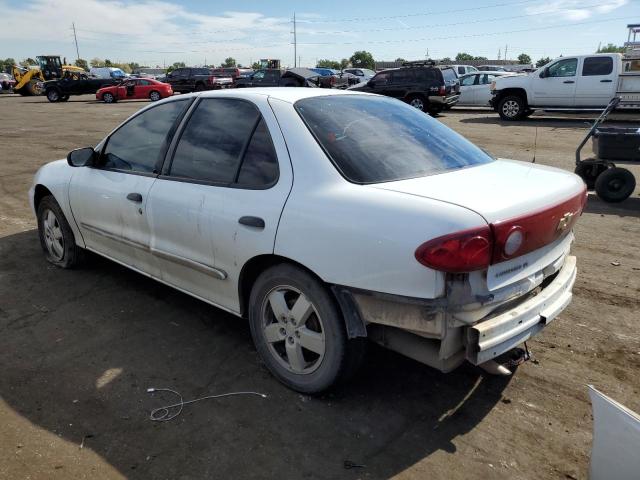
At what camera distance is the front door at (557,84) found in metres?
16.0

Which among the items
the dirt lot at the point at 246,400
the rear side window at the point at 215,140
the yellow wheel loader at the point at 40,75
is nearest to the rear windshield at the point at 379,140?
the rear side window at the point at 215,140

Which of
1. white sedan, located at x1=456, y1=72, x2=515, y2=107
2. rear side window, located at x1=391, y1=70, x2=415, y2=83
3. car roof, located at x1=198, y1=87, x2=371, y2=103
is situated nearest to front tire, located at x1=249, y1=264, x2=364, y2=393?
car roof, located at x1=198, y1=87, x2=371, y2=103

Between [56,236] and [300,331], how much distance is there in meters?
3.10

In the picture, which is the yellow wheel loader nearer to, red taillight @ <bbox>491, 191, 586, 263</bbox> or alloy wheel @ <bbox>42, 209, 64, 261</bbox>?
alloy wheel @ <bbox>42, 209, 64, 261</bbox>

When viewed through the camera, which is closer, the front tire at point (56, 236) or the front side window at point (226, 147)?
the front side window at point (226, 147)

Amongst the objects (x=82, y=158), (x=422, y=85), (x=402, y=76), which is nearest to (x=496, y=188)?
(x=82, y=158)

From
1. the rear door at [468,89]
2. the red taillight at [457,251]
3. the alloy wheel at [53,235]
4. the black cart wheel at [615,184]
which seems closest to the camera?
the red taillight at [457,251]

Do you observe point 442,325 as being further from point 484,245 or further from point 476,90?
point 476,90

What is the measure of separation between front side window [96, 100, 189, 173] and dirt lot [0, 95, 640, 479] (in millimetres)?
1107

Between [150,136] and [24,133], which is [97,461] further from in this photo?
[24,133]

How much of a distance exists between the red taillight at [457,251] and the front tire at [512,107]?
1667cm

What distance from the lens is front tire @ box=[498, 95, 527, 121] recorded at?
17.1 metres

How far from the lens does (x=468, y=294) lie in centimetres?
228

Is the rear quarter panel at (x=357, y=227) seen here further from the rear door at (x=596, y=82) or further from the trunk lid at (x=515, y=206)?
the rear door at (x=596, y=82)
